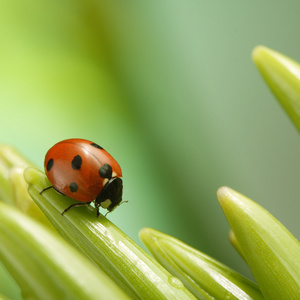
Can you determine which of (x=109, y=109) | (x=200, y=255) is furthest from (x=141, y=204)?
(x=200, y=255)

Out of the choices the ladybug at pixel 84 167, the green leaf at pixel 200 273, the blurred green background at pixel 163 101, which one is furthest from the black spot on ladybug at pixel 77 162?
the blurred green background at pixel 163 101

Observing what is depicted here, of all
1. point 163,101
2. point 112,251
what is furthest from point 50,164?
point 163,101

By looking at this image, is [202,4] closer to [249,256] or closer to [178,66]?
[178,66]

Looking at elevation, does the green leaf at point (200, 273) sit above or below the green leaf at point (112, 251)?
below

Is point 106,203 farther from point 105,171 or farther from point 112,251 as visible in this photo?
point 112,251

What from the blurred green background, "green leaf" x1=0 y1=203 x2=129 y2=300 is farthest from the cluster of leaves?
the blurred green background

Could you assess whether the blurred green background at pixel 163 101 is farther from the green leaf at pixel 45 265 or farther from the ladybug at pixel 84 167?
the green leaf at pixel 45 265

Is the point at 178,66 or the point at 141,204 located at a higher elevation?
the point at 178,66

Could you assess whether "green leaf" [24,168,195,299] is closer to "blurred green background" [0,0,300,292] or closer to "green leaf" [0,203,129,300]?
"green leaf" [0,203,129,300]
